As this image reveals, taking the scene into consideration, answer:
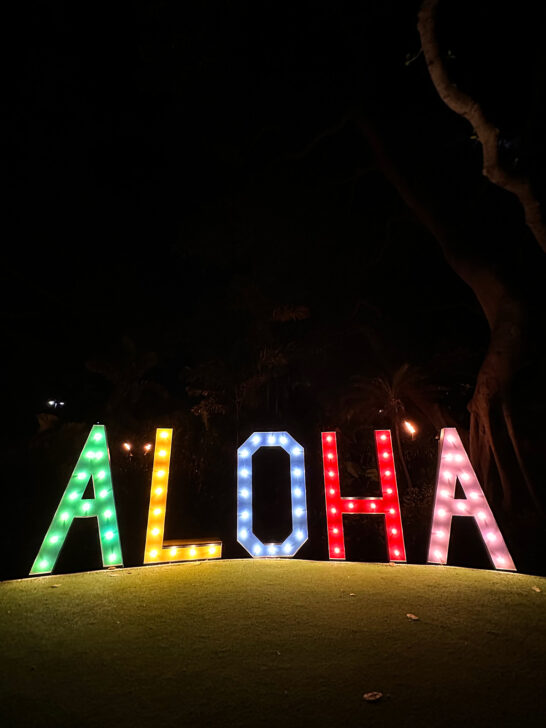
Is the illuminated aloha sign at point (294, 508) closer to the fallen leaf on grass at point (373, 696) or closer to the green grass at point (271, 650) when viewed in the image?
the green grass at point (271, 650)

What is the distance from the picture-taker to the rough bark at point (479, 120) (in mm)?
5902

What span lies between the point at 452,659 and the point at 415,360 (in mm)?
10454

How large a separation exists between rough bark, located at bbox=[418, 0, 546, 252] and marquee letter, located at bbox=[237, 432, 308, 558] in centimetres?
468

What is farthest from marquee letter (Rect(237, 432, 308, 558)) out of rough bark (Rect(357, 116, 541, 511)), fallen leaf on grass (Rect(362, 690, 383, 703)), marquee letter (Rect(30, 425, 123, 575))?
rough bark (Rect(357, 116, 541, 511))

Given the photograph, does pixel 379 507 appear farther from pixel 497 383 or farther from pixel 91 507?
pixel 497 383

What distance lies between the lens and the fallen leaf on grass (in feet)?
8.64

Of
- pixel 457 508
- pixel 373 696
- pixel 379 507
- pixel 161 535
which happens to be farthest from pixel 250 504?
pixel 373 696

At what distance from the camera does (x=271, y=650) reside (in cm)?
332

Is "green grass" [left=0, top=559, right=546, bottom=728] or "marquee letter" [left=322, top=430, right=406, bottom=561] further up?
"marquee letter" [left=322, top=430, right=406, bottom=561]

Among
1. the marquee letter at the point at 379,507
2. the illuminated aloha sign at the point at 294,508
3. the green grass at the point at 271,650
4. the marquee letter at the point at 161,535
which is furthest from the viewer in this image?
the marquee letter at the point at 379,507

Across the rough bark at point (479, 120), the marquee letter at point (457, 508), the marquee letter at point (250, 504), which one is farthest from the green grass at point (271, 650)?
the rough bark at point (479, 120)

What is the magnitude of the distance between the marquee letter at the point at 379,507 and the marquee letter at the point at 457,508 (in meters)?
0.46

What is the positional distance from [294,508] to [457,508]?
2.14 meters

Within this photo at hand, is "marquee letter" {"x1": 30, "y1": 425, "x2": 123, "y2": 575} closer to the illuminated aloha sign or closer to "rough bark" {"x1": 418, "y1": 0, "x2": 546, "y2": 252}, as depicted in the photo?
the illuminated aloha sign
